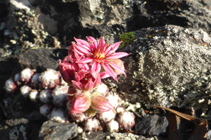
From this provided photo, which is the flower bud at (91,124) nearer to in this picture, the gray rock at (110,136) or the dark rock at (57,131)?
the gray rock at (110,136)

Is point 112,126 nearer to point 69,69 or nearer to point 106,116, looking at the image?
point 106,116

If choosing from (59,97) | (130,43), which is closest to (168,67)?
(130,43)

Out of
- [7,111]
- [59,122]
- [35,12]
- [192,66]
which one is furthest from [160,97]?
[35,12]

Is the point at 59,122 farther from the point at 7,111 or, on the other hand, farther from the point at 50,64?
the point at 7,111

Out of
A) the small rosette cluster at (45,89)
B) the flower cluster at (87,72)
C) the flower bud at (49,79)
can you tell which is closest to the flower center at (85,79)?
the flower cluster at (87,72)

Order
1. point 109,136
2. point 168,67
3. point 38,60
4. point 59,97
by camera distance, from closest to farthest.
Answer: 1. point 109,136
2. point 168,67
3. point 59,97
4. point 38,60

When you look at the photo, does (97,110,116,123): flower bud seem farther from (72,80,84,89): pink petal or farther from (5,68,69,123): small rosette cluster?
(72,80,84,89): pink petal
